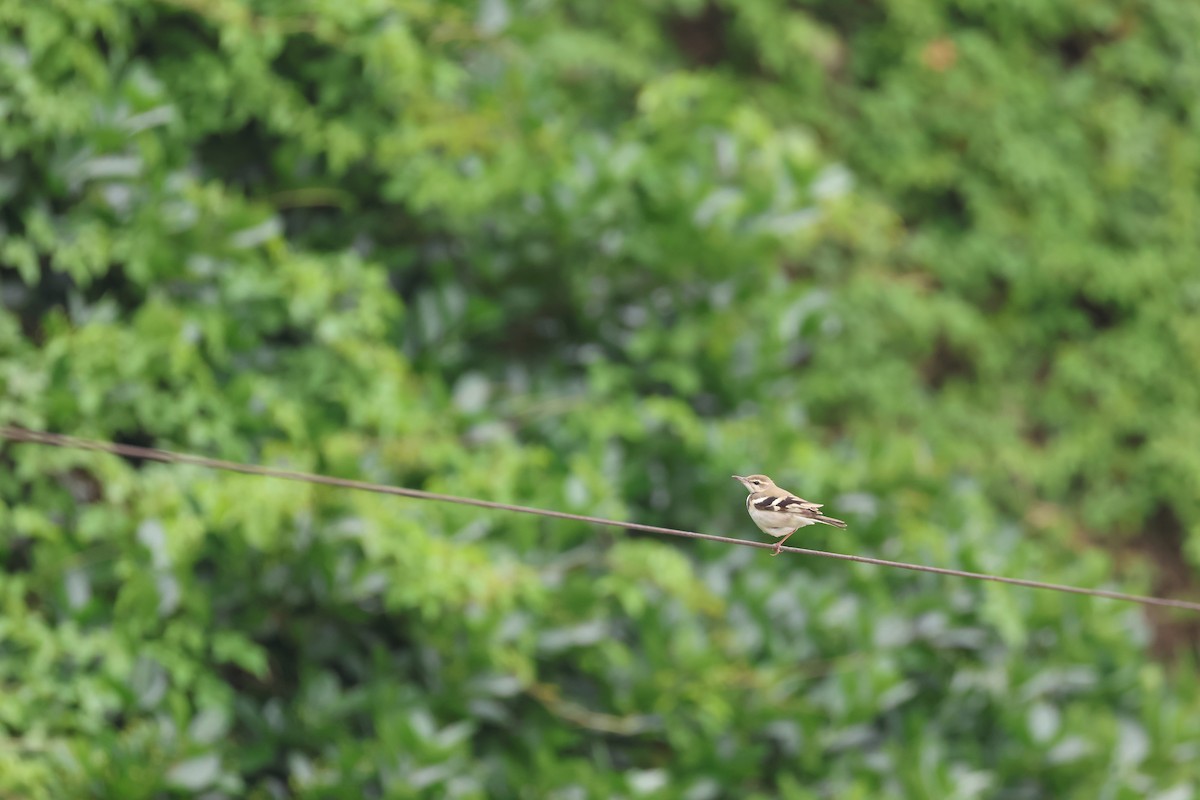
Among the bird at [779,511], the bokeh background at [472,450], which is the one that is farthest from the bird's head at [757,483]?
the bokeh background at [472,450]

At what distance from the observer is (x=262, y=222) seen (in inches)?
184

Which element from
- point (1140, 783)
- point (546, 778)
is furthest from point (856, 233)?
point (546, 778)

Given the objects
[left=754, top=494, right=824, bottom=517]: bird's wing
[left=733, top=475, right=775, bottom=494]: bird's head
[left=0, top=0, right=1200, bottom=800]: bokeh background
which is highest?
[left=754, top=494, right=824, bottom=517]: bird's wing

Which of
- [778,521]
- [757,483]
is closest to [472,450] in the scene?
[757,483]

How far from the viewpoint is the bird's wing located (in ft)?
10.3

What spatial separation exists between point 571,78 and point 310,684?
3.49 m

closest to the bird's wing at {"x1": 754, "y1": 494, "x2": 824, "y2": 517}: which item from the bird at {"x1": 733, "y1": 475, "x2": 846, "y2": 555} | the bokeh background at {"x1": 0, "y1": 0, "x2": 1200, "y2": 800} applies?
the bird at {"x1": 733, "y1": 475, "x2": 846, "y2": 555}

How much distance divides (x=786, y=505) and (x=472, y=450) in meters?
1.97

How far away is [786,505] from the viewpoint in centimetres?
323

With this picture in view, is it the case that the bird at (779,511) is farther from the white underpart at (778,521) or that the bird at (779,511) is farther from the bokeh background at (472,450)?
the bokeh background at (472,450)

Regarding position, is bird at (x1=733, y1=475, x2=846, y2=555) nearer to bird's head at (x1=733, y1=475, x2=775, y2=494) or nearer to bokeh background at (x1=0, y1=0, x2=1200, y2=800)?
bird's head at (x1=733, y1=475, x2=775, y2=494)

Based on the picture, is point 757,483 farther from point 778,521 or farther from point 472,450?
point 472,450

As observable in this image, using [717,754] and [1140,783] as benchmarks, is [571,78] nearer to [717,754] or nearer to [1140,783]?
[717,754]

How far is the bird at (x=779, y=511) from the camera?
10.4ft
